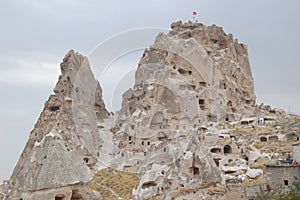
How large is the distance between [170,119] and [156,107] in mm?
2359

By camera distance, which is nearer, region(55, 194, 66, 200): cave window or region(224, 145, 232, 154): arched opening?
region(55, 194, 66, 200): cave window

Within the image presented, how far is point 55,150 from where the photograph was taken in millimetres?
13969

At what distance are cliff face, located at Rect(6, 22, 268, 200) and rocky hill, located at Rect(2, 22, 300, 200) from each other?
12 cm

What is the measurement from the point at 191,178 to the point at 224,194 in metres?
1.37

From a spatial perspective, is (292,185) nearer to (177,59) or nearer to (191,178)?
(191,178)

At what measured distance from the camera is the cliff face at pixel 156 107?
4447cm

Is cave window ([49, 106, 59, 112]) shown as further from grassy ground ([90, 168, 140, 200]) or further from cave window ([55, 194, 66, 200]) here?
cave window ([55, 194, 66, 200])

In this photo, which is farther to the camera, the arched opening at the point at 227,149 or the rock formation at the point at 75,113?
the rock formation at the point at 75,113

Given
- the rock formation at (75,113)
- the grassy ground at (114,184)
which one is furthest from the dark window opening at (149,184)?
the rock formation at (75,113)

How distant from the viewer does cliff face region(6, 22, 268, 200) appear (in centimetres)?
4447

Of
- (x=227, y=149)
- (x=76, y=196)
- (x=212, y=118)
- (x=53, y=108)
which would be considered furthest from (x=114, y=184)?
(x=76, y=196)

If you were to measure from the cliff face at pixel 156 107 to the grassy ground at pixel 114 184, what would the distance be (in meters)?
0.14

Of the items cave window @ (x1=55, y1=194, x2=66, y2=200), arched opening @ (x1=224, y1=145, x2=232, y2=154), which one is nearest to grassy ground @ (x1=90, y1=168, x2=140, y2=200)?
arched opening @ (x1=224, y1=145, x2=232, y2=154)

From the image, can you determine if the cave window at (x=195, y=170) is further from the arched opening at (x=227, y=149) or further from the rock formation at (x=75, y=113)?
the arched opening at (x=227, y=149)
